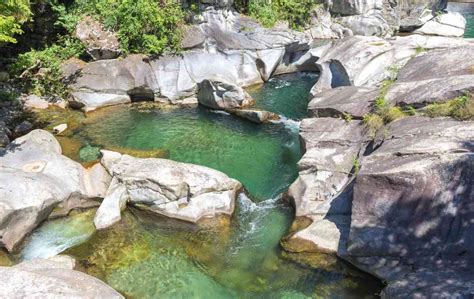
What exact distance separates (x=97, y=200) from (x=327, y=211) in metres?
6.78

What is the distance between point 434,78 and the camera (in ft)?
42.8

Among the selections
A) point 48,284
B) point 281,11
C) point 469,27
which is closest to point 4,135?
point 48,284

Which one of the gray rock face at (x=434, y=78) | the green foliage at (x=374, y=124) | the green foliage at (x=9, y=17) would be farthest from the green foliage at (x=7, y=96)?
the gray rock face at (x=434, y=78)

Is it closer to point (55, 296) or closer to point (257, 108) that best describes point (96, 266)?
point (55, 296)

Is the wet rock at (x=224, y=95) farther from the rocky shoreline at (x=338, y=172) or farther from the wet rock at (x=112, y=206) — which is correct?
the wet rock at (x=112, y=206)

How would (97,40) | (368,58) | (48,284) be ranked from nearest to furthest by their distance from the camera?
(48,284)
(368,58)
(97,40)

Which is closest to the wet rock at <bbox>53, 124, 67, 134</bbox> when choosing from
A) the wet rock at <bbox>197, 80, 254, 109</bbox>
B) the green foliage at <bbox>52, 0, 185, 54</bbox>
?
the green foliage at <bbox>52, 0, 185, 54</bbox>

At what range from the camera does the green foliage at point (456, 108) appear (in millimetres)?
10438

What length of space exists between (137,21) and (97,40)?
224 centimetres

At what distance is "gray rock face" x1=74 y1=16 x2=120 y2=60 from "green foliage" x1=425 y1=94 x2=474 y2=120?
1547 centimetres

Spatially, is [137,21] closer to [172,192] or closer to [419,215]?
[172,192]

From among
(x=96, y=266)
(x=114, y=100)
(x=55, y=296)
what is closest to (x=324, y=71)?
(x=114, y=100)

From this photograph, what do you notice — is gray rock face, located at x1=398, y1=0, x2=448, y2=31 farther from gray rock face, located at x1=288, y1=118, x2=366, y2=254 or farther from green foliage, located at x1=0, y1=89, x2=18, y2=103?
green foliage, located at x1=0, y1=89, x2=18, y2=103

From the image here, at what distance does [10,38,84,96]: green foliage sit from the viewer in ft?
66.5
